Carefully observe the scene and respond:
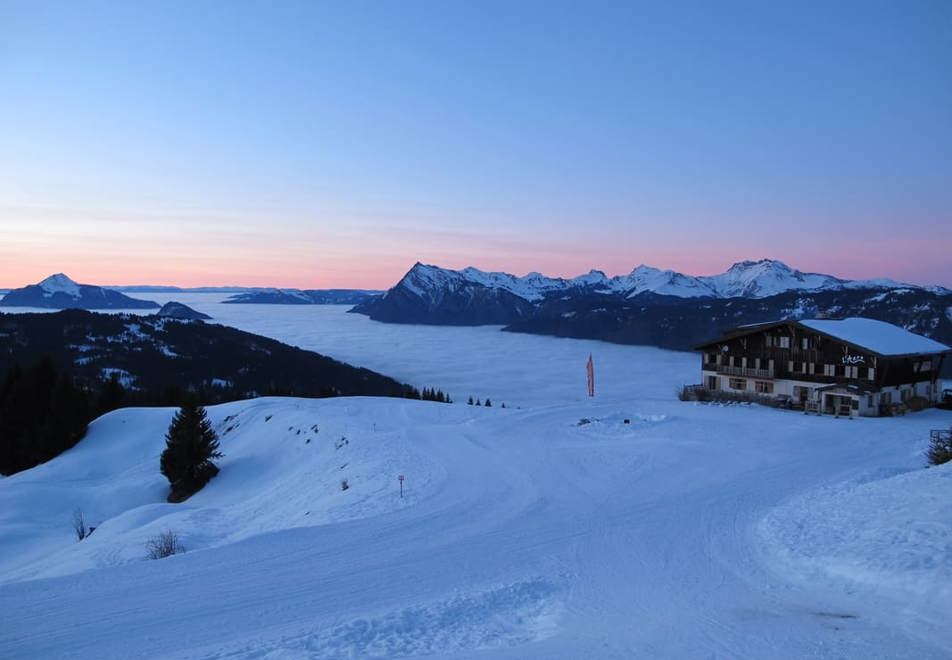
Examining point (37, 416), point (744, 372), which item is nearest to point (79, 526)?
point (37, 416)

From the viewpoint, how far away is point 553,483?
18.9m

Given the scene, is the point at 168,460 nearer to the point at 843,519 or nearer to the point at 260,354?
the point at 843,519

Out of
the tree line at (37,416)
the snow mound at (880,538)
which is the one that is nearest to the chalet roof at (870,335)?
the snow mound at (880,538)

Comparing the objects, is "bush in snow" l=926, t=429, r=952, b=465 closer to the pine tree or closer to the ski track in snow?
the ski track in snow

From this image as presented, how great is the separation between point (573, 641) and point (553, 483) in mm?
10193

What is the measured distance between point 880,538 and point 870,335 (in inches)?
1288

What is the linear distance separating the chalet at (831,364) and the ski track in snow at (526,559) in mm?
7765

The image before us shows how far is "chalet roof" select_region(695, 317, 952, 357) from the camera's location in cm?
3678

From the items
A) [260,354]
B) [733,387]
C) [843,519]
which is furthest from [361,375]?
[843,519]

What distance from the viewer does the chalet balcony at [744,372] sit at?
4159 centimetres

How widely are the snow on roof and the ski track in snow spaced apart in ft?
31.9

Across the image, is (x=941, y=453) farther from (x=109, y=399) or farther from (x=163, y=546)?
(x=109, y=399)

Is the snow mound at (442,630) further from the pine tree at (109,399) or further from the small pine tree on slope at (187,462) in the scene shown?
the pine tree at (109,399)

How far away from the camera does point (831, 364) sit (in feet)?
124
